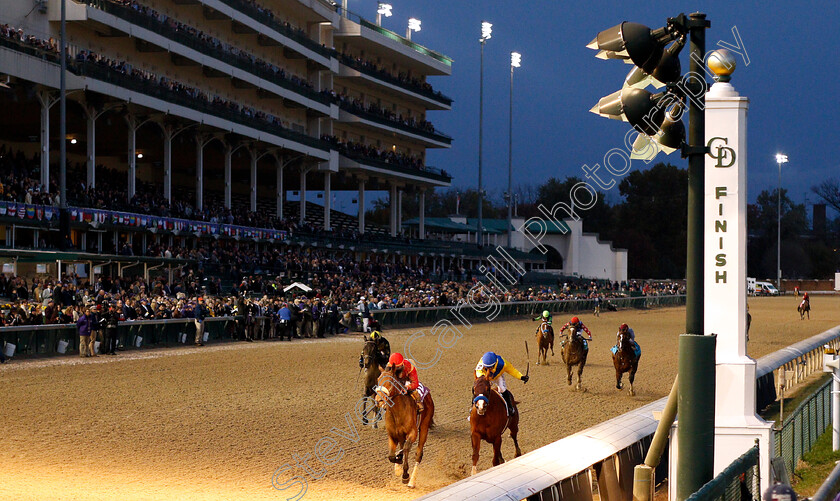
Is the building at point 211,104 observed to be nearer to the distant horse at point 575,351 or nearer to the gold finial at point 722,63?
→ the distant horse at point 575,351

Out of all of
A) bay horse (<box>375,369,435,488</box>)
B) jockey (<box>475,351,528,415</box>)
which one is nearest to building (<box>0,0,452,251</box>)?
bay horse (<box>375,369,435,488</box>)

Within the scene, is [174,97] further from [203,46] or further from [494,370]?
[494,370]

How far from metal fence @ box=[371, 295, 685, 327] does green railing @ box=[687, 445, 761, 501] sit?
68.7 ft

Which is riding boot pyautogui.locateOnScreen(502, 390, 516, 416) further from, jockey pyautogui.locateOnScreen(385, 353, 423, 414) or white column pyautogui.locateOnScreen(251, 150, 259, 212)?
white column pyautogui.locateOnScreen(251, 150, 259, 212)

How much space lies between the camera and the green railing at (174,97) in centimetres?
3269

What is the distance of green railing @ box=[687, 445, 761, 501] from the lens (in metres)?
4.54

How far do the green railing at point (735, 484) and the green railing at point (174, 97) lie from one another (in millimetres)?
30854

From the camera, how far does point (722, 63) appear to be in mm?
7379

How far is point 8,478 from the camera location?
9.08 meters

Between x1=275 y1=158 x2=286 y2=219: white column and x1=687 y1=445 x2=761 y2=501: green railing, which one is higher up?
x1=275 y1=158 x2=286 y2=219: white column

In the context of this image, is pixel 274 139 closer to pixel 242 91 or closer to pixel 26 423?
pixel 242 91

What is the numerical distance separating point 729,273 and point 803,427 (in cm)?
316

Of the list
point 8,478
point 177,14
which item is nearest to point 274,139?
point 177,14

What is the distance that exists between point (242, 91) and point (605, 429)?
42521 millimetres
